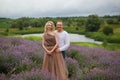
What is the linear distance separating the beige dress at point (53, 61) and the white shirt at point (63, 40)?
181 mm

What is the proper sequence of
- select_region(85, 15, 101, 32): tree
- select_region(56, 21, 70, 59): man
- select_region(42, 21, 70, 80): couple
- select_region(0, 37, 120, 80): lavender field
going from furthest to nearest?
select_region(85, 15, 101, 32): tree < select_region(56, 21, 70, 59): man < select_region(42, 21, 70, 80): couple < select_region(0, 37, 120, 80): lavender field

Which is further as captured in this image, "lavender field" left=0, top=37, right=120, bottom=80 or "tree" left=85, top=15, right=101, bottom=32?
"tree" left=85, top=15, right=101, bottom=32

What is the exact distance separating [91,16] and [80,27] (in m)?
4.92

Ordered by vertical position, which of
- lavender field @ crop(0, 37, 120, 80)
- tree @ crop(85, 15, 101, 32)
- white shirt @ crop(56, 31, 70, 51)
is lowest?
tree @ crop(85, 15, 101, 32)

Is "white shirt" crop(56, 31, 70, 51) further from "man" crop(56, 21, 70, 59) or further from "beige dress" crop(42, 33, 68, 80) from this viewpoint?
"beige dress" crop(42, 33, 68, 80)

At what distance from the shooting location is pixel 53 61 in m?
8.06

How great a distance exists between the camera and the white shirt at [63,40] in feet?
26.6

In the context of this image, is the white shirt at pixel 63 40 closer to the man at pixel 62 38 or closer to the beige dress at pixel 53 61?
the man at pixel 62 38

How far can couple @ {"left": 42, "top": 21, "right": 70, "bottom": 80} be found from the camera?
7.88 m

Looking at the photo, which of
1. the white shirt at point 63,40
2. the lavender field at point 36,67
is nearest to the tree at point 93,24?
the lavender field at point 36,67

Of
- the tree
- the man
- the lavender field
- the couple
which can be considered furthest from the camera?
the tree

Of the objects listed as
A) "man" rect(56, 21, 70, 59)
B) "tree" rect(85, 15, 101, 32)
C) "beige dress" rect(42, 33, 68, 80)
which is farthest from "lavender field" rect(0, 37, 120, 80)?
"tree" rect(85, 15, 101, 32)

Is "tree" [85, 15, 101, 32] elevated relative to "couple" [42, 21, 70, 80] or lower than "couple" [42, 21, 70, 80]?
lower

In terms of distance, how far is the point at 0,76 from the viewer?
6.11 m
